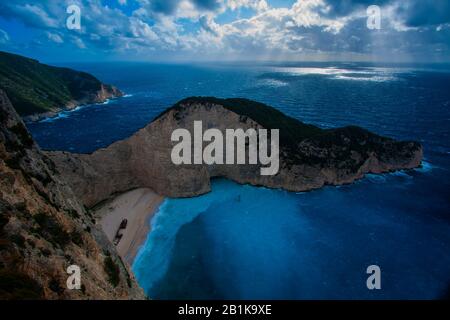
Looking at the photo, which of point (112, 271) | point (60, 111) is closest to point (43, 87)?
point (60, 111)

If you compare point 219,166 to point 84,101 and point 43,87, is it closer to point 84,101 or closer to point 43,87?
point 84,101

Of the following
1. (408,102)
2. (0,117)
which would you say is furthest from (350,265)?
(408,102)

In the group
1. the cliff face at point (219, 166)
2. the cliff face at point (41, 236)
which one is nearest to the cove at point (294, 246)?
the cliff face at point (219, 166)

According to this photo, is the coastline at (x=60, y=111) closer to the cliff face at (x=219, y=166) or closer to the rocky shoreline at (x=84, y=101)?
the rocky shoreline at (x=84, y=101)

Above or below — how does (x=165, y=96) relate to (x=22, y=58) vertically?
below
